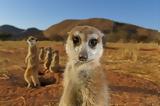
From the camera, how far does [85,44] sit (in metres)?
3.61

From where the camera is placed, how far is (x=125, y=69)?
399 inches

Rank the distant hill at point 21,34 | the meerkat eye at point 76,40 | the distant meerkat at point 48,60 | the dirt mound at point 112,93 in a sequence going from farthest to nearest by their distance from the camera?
the distant hill at point 21,34, the distant meerkat at point 48,60, the dirt mound at point 112,93, the meerkat eye at point 76,40

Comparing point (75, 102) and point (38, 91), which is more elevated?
point (75, 102)

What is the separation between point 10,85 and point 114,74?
1.91 meters

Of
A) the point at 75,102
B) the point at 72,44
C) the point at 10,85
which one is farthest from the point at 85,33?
the point at 10,85

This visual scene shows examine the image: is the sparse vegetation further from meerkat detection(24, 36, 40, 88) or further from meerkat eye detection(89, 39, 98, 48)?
meerkat eye detection(89, 39, 98, 48)

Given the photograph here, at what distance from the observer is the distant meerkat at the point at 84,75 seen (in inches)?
135

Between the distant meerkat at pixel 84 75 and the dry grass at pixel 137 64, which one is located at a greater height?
the distant meerkat at pixel 84 75

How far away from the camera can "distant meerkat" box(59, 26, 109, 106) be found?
343 centimetres

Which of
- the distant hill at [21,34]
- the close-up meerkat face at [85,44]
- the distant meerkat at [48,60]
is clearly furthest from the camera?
the distant hill at [21,34]

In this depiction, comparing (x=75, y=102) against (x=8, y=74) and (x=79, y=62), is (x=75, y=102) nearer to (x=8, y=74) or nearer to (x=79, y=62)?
(x=79, y=62)

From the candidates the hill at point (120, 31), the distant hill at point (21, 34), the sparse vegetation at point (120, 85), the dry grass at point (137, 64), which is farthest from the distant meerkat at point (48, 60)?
the distant hill at point (21, 34)

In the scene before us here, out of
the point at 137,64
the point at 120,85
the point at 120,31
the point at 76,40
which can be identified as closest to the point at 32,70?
the point at 120,85

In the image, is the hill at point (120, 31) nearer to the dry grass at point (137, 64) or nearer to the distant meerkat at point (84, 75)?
the dry grass at point (137, 64)
